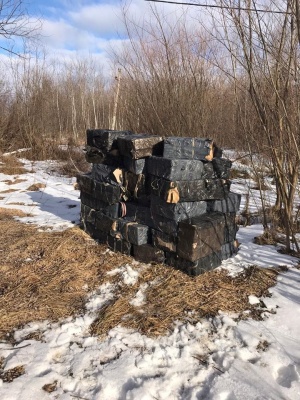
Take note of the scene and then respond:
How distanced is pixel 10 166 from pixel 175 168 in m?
8.63

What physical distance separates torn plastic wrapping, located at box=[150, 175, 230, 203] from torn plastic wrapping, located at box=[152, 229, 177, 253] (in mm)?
393

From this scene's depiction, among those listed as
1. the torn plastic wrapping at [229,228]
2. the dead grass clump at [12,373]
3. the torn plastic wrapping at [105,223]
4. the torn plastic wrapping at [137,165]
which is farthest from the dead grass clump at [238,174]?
the dead grass clump at [12,373]

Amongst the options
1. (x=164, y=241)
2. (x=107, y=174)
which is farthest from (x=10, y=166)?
(x=164, y=241)

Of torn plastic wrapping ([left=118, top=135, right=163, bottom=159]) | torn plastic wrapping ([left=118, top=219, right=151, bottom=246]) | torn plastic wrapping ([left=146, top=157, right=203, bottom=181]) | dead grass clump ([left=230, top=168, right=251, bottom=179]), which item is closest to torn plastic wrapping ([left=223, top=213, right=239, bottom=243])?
torn plastic wrapping ([left=146, top=157, right=203, bottom=181])

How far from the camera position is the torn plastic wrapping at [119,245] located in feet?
11.2

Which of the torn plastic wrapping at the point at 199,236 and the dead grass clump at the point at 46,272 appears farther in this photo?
the torn plastic wrapping at the point at 199,236

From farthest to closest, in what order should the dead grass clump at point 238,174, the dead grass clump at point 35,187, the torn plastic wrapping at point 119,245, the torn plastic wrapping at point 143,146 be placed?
the dead grass clump at point 238,174, the dead grass clump at point 35,187, the torn plastic wrapping at point 119,245, the torn plastic wrapping at point 143,146

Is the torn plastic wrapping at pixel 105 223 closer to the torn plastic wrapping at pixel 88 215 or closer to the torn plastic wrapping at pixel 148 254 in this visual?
the torn plastic wrapping at pixel 88 215

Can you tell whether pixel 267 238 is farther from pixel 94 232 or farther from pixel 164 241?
pixel 94 232

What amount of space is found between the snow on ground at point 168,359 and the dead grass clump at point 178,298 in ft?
0.25

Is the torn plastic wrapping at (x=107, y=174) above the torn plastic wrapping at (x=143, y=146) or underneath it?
underneath

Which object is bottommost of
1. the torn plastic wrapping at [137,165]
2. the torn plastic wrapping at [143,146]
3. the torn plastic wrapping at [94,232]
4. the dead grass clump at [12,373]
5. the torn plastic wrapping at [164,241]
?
the dead grass clump at [12,373]

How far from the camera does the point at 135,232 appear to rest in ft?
10.6

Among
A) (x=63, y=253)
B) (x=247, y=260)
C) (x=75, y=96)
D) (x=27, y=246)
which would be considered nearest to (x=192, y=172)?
(x=247, y=260)
